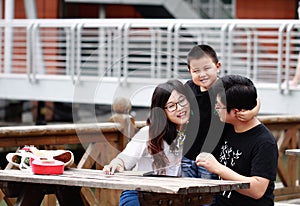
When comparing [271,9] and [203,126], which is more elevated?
[203,126]

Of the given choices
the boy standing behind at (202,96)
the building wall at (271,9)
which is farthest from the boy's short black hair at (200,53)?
the building wall at (271,9)

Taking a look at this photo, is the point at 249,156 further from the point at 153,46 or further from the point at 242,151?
the point at 153,46

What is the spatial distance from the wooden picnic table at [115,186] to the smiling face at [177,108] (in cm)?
35

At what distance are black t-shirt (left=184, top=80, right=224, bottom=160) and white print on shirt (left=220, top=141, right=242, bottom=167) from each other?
0.06m

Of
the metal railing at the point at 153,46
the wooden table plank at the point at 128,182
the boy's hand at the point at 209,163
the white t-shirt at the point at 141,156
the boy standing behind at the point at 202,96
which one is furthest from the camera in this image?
the metal railing at the point at 153,46

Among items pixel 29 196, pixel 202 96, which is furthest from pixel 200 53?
pixel 29 196

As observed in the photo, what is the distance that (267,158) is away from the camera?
511 centimetres

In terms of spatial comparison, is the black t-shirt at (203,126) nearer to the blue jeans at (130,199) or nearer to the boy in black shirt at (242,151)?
the boy in black shirt at (242,151)

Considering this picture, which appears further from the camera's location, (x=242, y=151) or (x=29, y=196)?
(x=29, y=196)

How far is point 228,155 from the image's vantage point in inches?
210

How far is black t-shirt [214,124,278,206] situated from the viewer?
5.11 metres

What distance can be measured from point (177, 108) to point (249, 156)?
458 millimetres

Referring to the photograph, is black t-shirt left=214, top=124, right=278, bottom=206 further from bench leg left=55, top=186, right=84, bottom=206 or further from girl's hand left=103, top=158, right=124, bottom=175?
bench leg left=55, top=186, right=84, bottom=206

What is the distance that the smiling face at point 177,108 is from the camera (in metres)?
5.34
